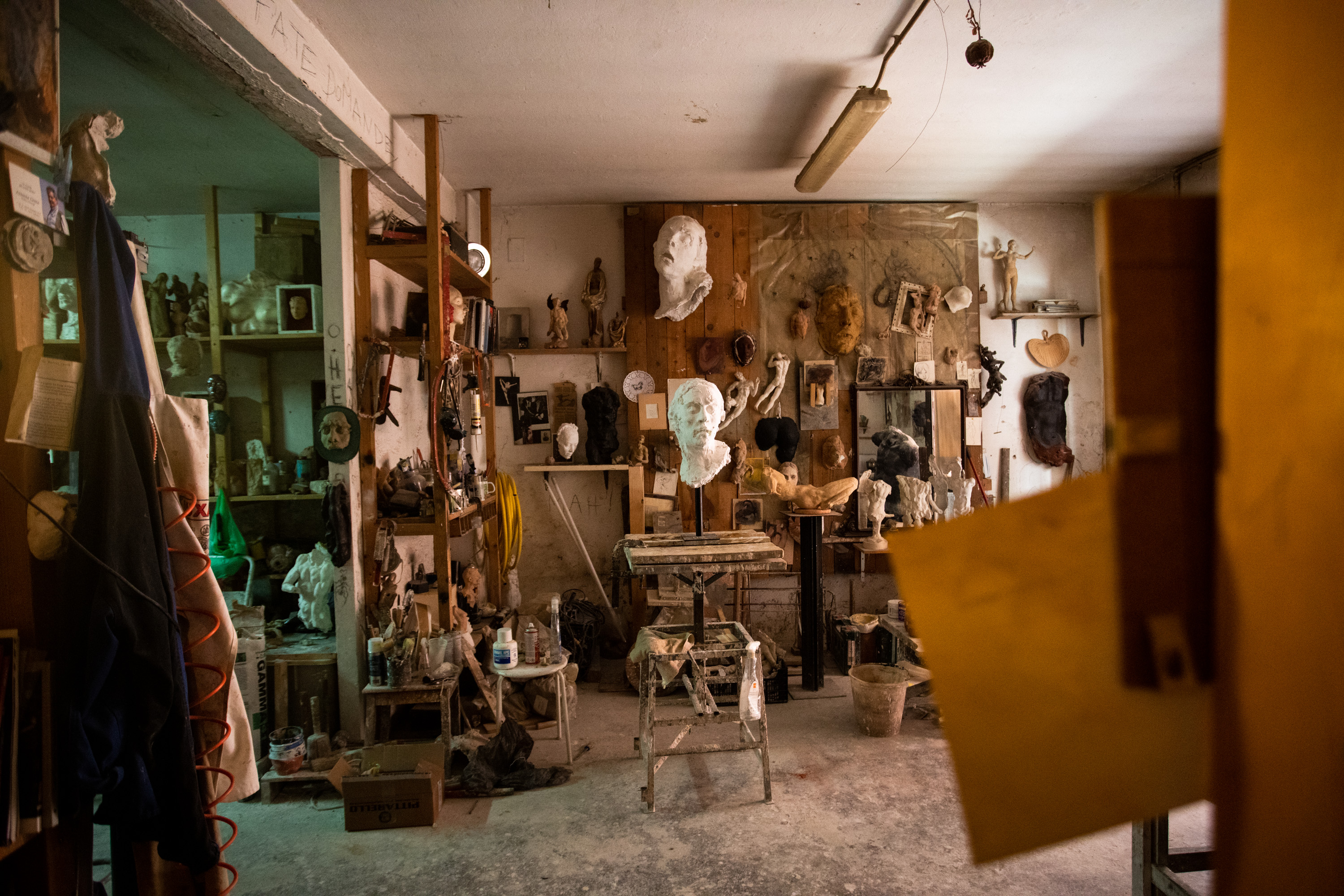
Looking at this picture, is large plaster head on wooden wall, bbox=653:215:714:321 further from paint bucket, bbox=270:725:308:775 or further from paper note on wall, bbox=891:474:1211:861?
paper note on wall, bbox=891:474:1211:861

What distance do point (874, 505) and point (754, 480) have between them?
873 mm

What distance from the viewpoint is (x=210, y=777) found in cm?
199

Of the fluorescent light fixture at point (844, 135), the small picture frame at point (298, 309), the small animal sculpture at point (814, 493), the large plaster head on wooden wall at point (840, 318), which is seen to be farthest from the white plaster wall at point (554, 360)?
the small picture frame at point (298, 309)

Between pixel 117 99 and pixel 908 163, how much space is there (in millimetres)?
4393

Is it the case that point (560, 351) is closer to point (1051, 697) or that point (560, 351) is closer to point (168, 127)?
point (168, 127)

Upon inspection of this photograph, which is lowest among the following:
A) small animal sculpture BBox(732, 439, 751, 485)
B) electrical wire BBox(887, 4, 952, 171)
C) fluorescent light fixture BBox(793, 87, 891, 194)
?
small animal sculpture BBox(732, 439, 751, 485)

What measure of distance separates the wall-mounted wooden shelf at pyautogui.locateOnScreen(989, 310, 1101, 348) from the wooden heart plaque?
12 centimetres

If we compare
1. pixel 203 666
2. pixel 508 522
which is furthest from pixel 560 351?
pixel 203 666

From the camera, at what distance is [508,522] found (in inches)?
202

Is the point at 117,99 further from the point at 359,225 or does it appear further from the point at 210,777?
the point at 210,777

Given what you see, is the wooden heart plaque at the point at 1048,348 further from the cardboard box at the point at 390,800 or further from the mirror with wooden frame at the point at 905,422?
the cardboard box at the point at 390,800

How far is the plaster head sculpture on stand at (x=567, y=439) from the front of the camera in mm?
5277

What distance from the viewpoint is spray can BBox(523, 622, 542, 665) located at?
379 cm

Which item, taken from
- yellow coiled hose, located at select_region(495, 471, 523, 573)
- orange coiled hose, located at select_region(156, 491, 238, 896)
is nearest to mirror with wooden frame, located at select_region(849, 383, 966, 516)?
yellow coiled hose, located at select_region(495, 471, 523, 573)
